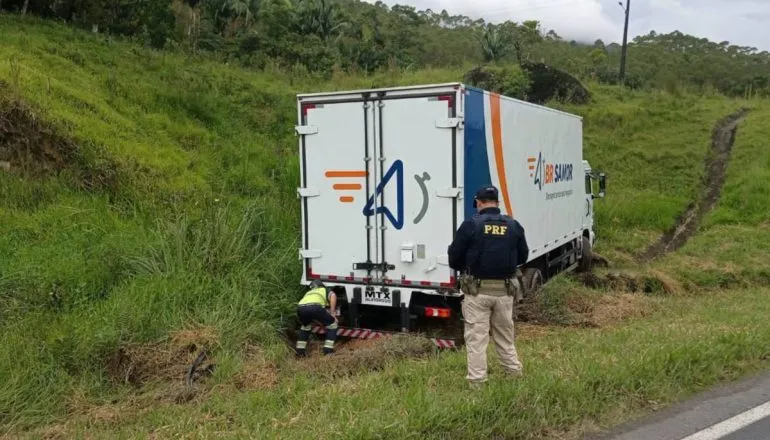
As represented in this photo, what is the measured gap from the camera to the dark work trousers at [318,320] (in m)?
6.61

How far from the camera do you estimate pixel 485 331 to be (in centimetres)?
479

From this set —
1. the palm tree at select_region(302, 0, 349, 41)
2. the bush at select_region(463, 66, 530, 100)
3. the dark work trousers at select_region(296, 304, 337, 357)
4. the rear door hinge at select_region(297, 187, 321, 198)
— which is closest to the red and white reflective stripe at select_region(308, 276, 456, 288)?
the dark work trousers at select_region(296, 304, 337, 357)

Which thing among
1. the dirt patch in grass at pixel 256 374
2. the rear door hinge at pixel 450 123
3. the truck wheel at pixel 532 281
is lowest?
the dirt patch in grass at pixel 256 374

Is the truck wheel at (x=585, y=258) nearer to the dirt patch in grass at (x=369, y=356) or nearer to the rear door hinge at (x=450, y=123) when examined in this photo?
the dirt patch in grass at (x=369, y=356)

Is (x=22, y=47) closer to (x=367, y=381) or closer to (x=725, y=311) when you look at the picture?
(x=367, y=381)

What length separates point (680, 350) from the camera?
16.9 feet

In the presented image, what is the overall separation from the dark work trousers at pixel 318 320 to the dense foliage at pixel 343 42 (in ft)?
55.4

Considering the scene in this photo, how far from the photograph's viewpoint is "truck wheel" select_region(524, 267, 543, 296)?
8.11 meters

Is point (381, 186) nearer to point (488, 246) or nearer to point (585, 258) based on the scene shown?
point (488, 246)

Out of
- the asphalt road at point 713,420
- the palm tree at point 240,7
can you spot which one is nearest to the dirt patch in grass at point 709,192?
the asphalt road at point 713,420

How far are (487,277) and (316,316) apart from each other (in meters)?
2.47

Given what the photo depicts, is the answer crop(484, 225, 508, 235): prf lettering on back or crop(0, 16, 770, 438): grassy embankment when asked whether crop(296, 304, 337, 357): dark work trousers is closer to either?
crop(0, 16, 770, 438): grassy embankment

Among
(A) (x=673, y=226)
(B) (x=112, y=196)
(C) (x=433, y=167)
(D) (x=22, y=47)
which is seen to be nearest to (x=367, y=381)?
(C) (x=433, y=167)

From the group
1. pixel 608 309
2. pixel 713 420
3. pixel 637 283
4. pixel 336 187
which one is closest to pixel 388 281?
pixel 336 187
